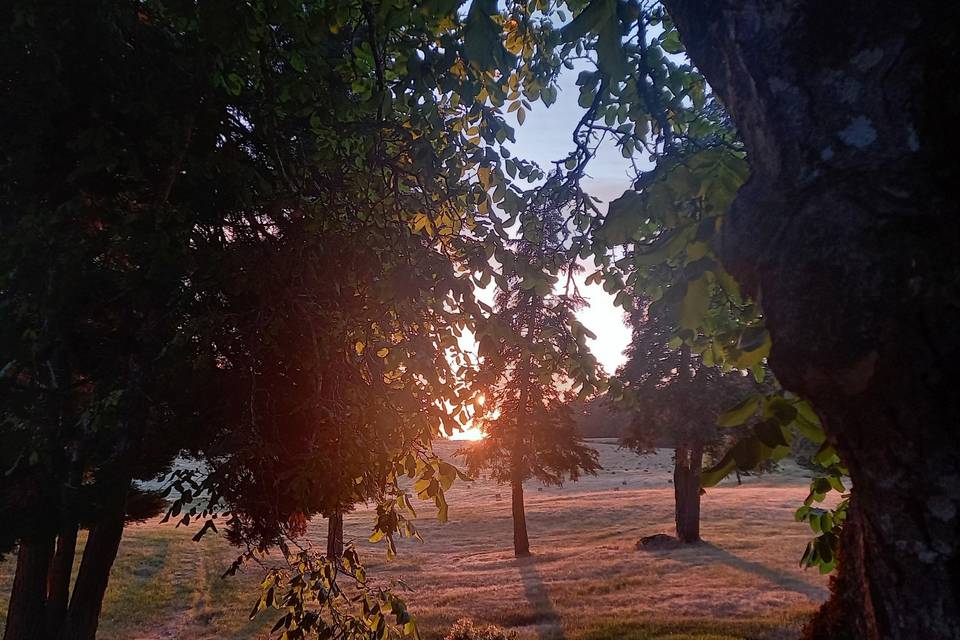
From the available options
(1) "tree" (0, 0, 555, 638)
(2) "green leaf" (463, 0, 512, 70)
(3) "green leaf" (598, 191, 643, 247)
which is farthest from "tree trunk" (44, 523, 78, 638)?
(2) "green leaf" (463, 0, 512, 70)

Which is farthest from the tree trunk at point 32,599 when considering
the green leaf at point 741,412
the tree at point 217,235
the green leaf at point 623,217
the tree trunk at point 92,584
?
the green leaf at point 741,412

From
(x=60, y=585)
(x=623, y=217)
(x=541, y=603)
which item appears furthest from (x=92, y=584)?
(x=541, y=603)

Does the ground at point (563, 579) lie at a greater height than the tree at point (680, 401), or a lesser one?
lesser

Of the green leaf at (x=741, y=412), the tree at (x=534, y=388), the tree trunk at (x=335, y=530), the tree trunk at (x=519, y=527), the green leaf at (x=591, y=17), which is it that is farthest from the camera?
the tree trunk at (x=519, y=527)

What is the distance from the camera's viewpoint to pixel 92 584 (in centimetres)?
619

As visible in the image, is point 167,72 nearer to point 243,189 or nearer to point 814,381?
point 243,189

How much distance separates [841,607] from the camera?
243 centimetres

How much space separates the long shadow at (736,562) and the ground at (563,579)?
5cm

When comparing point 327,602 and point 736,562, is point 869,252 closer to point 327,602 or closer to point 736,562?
point 327,602

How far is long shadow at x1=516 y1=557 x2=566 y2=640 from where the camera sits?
1262 centimetres

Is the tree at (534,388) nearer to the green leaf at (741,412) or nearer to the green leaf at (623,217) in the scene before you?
the green leaf at (623,217)

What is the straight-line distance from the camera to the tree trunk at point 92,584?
5938mm

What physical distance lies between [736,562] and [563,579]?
19.5 ft

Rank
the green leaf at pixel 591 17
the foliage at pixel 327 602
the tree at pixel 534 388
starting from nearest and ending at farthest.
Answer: the green leaf at pixel 591 17
the tree at pixel 534 388
the foliage at pixel 327 602
